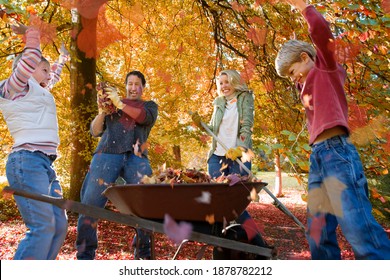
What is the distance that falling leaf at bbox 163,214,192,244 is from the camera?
93.6 inches

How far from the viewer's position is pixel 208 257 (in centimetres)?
595

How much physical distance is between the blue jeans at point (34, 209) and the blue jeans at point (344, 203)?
4.89 feet

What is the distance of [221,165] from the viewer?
152 inches

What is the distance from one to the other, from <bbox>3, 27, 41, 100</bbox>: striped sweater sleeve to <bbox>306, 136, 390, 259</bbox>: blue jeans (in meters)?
1.68

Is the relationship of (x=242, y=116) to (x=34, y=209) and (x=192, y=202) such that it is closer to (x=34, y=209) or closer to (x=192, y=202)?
(x=192, y=202)

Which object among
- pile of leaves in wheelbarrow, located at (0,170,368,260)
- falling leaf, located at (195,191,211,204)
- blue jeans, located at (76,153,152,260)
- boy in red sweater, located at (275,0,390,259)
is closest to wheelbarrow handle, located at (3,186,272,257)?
falling leaf, located at (195,191,211,204)

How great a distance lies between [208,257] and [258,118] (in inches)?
124

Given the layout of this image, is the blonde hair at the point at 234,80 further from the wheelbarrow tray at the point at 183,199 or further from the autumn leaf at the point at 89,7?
the autumn leaf at the point at 89,7

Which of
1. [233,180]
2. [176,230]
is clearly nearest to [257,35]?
[233,180]

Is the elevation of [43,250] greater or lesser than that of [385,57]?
lesser

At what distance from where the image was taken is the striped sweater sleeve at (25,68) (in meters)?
2.63

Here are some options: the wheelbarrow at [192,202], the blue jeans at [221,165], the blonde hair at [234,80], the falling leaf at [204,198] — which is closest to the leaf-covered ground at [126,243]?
the blue jeans at [221,165]

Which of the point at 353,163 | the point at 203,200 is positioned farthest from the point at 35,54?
the point at 353,163
